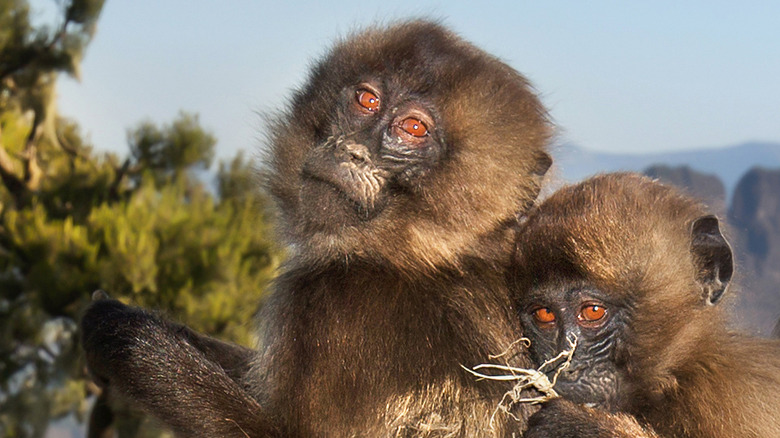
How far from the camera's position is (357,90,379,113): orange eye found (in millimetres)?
3492

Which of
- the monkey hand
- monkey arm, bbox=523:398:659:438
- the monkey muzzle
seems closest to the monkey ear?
the monkey muzzle

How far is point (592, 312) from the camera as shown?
3141 millimetres

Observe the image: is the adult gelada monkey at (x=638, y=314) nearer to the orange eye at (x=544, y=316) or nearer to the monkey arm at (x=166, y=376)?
the orange eye at (x=544, y=316)

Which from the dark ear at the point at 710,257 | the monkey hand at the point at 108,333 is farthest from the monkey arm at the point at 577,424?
the monkey hand at the point at 108,333

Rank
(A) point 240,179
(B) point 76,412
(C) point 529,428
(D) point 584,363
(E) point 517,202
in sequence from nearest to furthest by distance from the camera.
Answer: (C) point 529,428 < (D) point 584,363 < (E) point 517,202 < (B) point 76,412 < (A) point 240,179

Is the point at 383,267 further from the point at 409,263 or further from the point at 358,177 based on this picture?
the point at 358,177

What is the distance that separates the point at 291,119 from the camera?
→ 3.89m

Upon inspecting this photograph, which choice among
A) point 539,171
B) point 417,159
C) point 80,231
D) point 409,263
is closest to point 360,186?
point 417,159

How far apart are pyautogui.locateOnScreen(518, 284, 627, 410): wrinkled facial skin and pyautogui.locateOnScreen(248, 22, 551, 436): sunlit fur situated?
86 millimetres

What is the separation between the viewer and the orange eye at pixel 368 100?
3.49 metres

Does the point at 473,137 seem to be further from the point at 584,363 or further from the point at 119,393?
the point at 119,393

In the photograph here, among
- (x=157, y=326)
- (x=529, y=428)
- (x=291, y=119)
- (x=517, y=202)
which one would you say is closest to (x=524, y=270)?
(x=517, y=202)

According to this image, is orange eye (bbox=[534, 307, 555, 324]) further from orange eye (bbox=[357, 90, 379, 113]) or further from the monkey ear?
orange eye (bbox=[357, 90, 379, 113])

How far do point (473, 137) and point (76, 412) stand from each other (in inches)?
430
